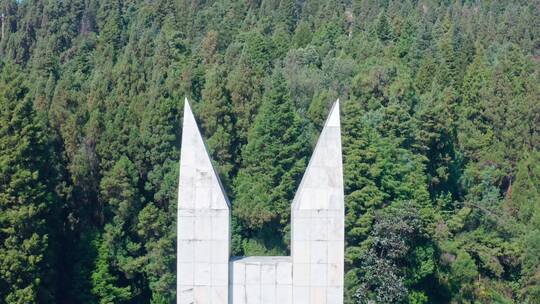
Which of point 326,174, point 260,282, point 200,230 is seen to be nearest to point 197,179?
point 200,230

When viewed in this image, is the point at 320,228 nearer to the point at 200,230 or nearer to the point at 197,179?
the point at 200,230

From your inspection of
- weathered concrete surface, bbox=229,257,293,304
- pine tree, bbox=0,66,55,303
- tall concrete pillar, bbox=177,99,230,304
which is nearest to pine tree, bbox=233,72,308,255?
pine tree, bbox=0,66,55,303

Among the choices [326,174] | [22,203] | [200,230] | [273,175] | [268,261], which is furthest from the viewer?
[273,175]

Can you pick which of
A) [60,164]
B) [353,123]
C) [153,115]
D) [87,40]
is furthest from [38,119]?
[87,40]

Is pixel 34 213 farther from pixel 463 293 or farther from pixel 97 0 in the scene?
pixel 97 0

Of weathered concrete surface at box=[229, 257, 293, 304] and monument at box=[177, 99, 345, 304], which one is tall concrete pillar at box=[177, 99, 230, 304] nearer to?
monument at box=[177, 99, 345, 304]

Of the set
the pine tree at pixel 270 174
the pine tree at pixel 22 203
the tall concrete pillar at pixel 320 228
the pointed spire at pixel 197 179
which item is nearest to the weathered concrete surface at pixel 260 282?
the tall concrete pillar at pixel 320 228
